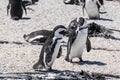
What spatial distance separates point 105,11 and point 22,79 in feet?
29.8

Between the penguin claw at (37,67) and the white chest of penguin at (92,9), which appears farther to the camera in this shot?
the white chest of penguin at (92,9)

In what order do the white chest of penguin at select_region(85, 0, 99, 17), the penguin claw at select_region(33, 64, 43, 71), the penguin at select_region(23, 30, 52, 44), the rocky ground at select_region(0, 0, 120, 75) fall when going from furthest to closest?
the white chest of penguin at select_region(85, 0, 99, 17), the penguin at select_region(23, 30, 52, 44), the rocky ground at select_region(0, 0, 120, 75), the penguin claw at select_region(33, 64, 43, 71)

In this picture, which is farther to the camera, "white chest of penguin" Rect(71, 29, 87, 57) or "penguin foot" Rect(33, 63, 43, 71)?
"white chest of penguin" Rect(71, 29, 87, 57)

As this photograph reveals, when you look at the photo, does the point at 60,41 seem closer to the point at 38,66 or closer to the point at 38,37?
the point at 38,66

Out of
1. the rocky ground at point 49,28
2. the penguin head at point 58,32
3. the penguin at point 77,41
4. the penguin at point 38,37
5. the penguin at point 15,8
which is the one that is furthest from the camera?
the penguin at point 15,8

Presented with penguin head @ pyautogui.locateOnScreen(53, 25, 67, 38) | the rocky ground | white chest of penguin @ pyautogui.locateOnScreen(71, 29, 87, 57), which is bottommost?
the rocky ground

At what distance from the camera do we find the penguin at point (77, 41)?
8345mm

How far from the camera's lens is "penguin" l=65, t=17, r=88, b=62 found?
8345 millimetres

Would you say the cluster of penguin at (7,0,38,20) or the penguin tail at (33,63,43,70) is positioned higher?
the cluster of penguin at (7,0,38,20)

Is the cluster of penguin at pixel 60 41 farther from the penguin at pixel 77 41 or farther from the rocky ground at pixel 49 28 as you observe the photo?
the rocky ground at pixel 49 28

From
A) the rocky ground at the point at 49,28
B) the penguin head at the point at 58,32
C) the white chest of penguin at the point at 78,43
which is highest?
the penguin head at the point at 58,32

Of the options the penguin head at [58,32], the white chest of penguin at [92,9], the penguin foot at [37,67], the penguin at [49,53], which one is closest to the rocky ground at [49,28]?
the penguin foot at [37,67]

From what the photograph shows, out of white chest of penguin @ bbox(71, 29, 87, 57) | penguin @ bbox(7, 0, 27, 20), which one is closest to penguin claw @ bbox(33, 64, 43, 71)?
white chest of penguin @ bbox(71, 29, 87, 57)

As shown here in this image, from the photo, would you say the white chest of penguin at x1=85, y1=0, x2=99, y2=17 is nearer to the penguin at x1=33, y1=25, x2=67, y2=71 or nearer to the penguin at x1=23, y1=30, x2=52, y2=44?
the penguin at x1=23, y1=30, x2=52, y2=44
